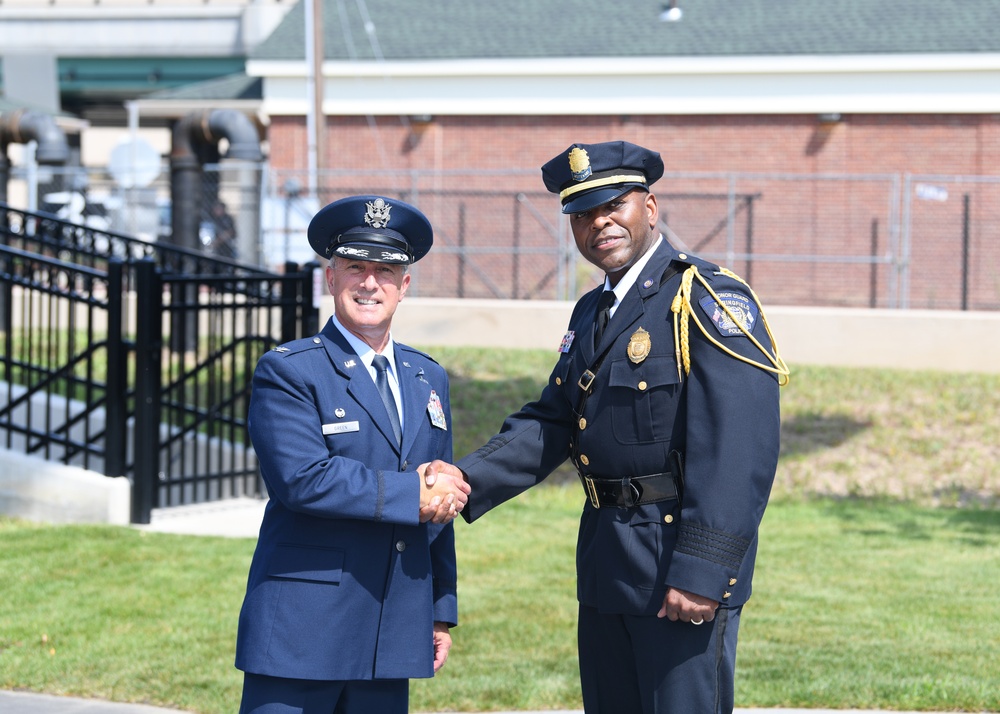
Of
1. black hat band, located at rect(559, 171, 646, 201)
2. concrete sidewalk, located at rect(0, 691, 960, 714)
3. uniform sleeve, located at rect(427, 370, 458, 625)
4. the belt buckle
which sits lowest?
concrete sidewalk, located at rect(0, 691, 960, 714)

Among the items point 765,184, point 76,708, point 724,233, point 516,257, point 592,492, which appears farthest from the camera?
point 765,184

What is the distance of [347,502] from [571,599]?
4.22m

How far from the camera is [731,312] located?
3.60 meters

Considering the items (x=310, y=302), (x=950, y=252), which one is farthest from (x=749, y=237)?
(x=310, y=302)

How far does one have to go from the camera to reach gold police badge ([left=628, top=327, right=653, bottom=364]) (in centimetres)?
368

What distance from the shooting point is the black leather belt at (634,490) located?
3643 mm

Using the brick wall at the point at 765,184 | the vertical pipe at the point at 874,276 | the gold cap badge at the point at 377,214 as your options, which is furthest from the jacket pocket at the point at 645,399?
the vertical pipe at the point at 874,276

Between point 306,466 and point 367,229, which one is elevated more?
point 367,229

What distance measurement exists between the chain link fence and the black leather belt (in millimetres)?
15009

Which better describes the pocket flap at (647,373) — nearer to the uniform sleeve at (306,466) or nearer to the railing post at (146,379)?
the uniform sleeve at (306,466)

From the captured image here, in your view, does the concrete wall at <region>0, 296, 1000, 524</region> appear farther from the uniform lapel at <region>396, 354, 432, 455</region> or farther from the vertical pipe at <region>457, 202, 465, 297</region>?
the uniform lapel at <region>396, 354, 432, 455</region>

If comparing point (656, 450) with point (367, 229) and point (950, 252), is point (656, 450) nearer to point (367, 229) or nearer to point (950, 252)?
point (367, 229)

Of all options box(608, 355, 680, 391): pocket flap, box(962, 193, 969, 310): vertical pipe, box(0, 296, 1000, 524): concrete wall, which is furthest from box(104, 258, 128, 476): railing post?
box(962, 193, 969, 310): vertical pipe

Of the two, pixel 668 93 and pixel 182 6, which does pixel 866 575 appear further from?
pixel 182 6
